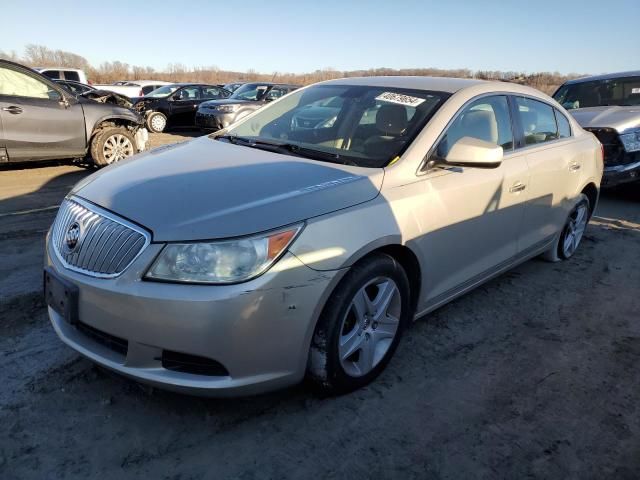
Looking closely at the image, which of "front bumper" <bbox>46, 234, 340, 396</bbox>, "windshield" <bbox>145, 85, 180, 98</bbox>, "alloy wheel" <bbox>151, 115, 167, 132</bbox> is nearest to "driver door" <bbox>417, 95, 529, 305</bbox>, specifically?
"front bumper" <bbox>46, 234, 340, 396</bbox>

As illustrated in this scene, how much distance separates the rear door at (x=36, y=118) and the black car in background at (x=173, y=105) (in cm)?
780

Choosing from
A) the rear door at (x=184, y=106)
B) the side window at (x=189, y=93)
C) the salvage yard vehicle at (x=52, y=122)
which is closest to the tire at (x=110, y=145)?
the salvage yard vehicle at (x=52, y=122)

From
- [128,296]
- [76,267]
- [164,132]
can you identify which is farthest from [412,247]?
[164,132]

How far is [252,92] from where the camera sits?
1574cm

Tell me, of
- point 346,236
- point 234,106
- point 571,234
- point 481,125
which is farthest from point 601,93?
point 234,106

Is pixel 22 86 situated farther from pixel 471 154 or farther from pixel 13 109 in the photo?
pixel 471 154

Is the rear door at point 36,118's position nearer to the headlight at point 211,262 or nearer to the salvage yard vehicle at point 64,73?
the headlight at point 211,262

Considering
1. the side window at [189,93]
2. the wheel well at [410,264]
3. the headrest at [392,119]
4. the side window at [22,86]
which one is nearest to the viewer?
the wheel well at [410,264]

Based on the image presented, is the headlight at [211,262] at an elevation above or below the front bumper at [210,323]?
above

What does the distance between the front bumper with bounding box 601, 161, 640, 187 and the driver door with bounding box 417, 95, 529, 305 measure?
4.08 m

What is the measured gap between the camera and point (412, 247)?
2.79 m

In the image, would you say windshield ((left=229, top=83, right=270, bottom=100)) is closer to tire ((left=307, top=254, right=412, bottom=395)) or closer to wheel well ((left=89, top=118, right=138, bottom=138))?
wheel well ((left=89, top=118, right=138, bottom=138))

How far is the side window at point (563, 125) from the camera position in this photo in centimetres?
447

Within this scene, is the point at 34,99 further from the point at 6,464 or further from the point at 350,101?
the point at 6,464
